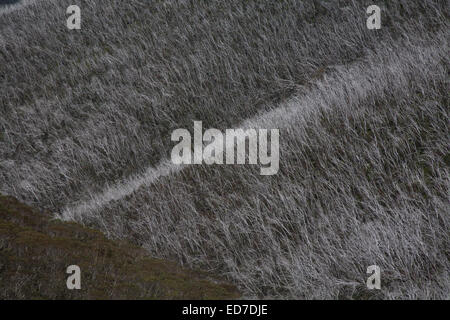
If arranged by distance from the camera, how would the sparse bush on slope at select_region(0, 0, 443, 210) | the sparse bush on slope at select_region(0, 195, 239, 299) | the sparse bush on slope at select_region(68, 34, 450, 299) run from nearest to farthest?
1. the sparse bush on slope at select_region(0, 195, 239, 299)
2. the sparse bush on slope at select_region(68, 34, 450, 299)
3. the sparse bush on slope at select_region(0, 0, 443, 210)

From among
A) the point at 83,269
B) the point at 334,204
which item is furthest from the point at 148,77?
the point at 83,269

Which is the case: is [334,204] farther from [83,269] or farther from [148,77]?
[148,77]

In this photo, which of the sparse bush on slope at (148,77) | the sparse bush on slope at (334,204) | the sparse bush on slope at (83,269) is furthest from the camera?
the sparse bush on slope at (148,77)

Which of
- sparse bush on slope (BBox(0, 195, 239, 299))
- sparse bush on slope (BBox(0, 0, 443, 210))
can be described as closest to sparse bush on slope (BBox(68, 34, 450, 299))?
sparse bush on slope (BBox(0, 195, 239, 299))

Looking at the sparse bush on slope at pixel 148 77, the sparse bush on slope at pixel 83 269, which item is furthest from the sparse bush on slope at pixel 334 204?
the sparse bush on slope at pixel 148 77

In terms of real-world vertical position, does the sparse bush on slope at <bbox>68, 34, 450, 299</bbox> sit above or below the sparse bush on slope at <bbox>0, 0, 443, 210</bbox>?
below

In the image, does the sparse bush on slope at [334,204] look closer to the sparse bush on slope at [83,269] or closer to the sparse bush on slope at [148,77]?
the sparse bush on slope at [83,269]

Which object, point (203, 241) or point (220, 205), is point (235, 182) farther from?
point (203, 241)

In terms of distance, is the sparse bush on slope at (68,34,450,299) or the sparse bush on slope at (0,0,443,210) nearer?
the sparse bush on slope at (68,34,450,299)

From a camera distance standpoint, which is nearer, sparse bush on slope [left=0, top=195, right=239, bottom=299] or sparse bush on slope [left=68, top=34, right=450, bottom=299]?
sparse bush on slope [left=0, top=195, right=239, bottom=299]

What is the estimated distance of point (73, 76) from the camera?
13.9 metres

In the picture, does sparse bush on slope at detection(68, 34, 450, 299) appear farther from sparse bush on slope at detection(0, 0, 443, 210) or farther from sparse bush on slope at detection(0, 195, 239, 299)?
sparse bush on slope at detection(0, 0, 443, 210)

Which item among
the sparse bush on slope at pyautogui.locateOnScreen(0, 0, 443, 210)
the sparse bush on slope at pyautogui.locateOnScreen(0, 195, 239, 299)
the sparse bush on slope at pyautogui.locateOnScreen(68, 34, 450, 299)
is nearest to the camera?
the sparse bush on slope at pyautogui.locateOnScreen(0, 195, 239, 299)

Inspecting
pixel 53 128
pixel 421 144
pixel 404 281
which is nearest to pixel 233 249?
pixel 404 281
